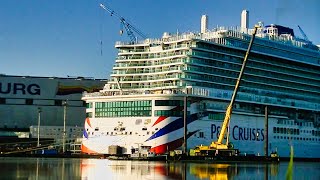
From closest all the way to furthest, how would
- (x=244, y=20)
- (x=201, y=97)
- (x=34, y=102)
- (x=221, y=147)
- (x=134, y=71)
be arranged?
1. (x=221, y=147)
2. (x=201, y=97)
3. (x=134, y=71)
4. (x=244, y=20)
5. (x=34, y=102)

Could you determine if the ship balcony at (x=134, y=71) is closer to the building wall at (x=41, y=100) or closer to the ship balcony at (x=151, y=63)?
the ship balcony at (x=151, y=63)

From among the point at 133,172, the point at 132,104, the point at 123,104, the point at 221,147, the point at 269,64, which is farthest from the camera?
the point at 269,64

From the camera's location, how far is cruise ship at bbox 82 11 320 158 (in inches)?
3637

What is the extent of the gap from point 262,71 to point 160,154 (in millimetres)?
28282

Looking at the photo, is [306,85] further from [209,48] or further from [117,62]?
[117,62]

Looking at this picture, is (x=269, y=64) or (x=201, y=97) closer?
(x=201, y=97)

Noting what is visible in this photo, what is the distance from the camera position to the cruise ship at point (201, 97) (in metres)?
92.4

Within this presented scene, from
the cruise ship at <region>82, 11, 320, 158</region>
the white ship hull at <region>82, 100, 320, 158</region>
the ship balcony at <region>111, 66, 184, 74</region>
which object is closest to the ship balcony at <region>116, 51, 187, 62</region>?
the cruise ship at <region>82, 11, 320, 158</region>

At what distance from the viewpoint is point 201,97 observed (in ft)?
310

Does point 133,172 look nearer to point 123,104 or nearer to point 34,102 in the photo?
point 123,104

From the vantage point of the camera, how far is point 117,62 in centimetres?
10369

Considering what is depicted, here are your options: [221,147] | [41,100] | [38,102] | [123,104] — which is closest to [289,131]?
→ [221,147]

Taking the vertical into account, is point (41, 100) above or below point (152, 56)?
below

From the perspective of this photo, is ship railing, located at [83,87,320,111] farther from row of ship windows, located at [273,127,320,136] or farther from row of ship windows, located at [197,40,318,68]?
row of ship windows, located at [197,40,318,68]
